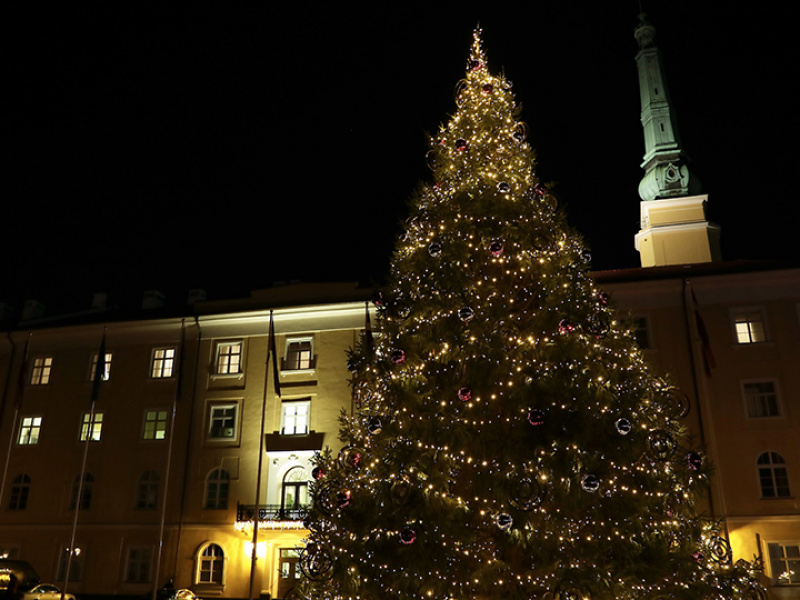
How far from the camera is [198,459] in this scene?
30.4 metres

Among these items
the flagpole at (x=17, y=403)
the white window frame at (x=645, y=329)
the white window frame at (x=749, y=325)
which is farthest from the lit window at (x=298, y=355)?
the white window frame at (x=749, y=325)

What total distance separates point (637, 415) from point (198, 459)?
22.7 meters

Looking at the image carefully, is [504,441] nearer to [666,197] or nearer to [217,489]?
[217,489]

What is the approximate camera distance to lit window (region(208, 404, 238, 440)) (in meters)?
30.7

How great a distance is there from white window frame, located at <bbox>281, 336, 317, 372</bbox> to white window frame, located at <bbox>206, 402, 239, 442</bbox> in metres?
2.68

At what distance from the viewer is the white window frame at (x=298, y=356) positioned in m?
30.9

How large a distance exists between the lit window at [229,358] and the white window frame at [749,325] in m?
19.7

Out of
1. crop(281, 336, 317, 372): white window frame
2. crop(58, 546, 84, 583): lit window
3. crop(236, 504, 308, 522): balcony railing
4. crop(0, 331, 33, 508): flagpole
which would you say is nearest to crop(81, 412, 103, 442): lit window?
crop(0, 331, 33, 508): flagpole

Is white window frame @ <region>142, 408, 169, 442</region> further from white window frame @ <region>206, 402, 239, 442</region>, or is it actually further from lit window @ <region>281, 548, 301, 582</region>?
lit window @ <region>281, 548, 301, 582</region>

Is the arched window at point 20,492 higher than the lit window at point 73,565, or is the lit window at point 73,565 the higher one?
the arched window at point 20,492

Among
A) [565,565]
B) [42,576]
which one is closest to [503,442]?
[565,565]

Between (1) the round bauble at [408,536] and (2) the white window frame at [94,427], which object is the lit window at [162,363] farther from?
(1) the round bauble at [408,536]

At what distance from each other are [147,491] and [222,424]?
409 cm

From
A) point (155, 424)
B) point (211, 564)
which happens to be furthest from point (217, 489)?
point (155, 424)
